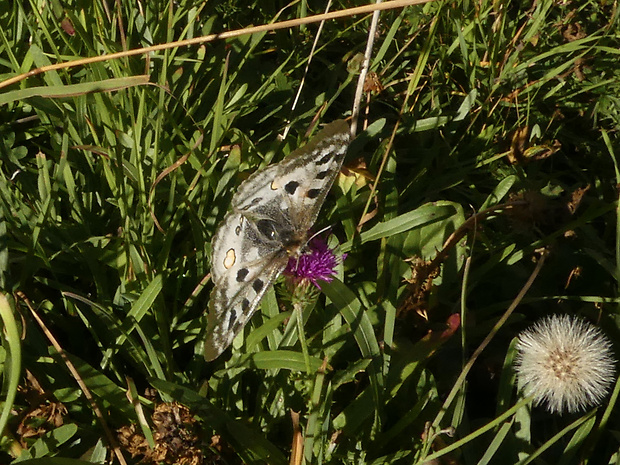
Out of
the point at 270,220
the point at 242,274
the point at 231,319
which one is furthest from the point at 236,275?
the point at 270,220

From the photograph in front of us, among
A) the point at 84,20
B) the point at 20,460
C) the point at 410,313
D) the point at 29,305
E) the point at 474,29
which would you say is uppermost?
the point at 474,29

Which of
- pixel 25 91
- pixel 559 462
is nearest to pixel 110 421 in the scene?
pixel 25 91

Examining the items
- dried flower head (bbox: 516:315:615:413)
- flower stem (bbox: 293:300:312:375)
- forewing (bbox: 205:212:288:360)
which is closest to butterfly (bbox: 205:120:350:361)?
forewing (bbox: 205:212:288:360)

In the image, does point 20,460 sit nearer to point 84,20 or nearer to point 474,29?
point 84,20

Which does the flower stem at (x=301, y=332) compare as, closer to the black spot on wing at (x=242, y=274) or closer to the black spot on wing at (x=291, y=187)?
the black spot on wing at (x=242, y=274)

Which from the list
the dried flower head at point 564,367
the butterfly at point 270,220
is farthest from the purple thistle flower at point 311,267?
the dried flower head at point 564,367

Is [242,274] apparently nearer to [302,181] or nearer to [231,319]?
[231,319]
